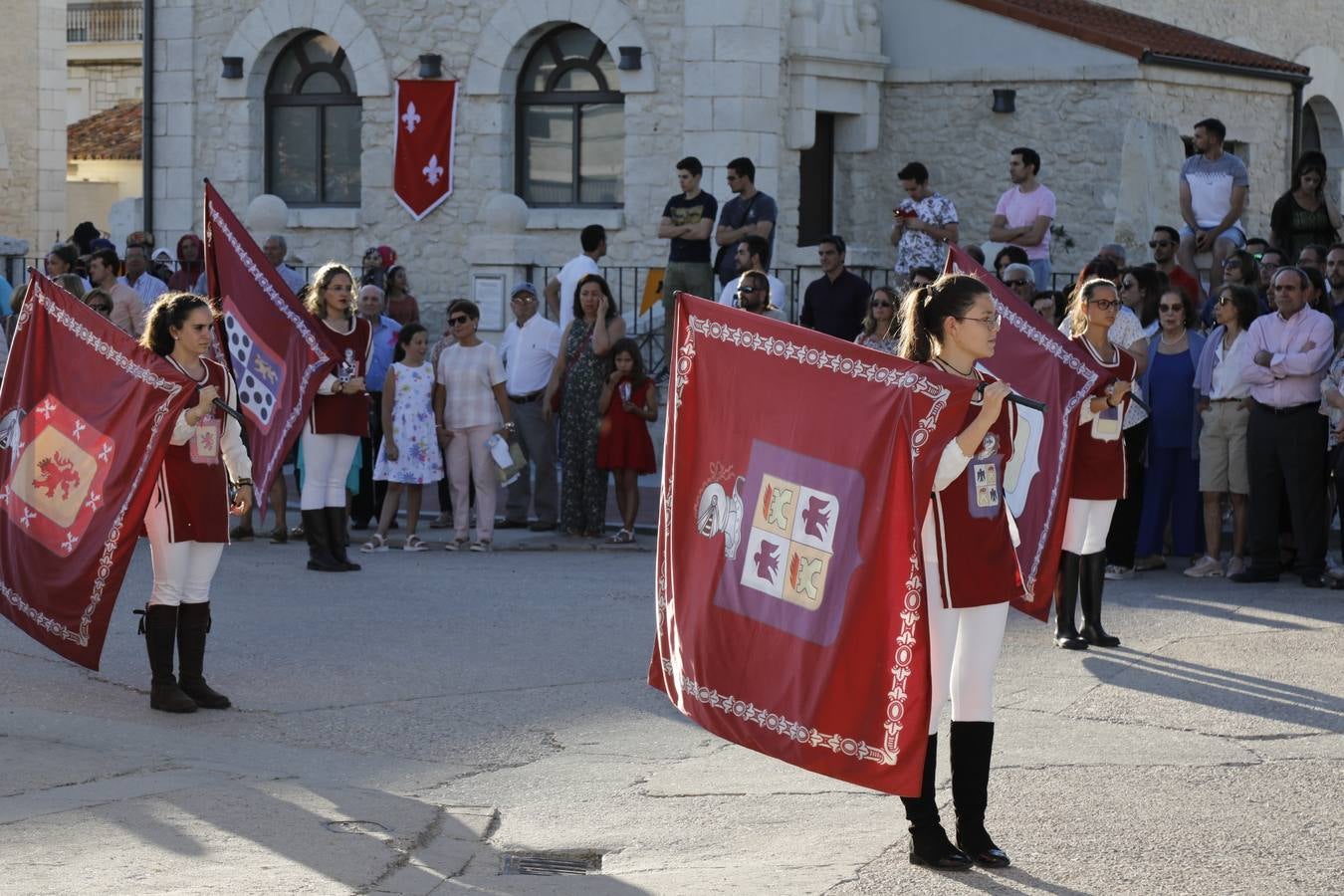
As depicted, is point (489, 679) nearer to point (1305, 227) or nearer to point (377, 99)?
point (1305, 227)

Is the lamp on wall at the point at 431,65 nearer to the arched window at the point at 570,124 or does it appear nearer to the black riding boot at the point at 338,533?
the arched window at the point at 570,124

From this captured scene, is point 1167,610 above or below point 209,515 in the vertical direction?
below

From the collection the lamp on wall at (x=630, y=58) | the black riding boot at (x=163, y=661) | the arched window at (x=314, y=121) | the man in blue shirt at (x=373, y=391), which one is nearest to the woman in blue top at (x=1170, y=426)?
the man in blue shirt at (x=373, y=391)

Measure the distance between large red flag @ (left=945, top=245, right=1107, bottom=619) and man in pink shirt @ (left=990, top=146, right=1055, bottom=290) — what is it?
709 cm

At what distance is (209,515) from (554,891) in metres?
3.36

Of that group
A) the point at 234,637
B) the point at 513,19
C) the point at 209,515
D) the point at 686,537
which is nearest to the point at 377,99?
the point at 513,19

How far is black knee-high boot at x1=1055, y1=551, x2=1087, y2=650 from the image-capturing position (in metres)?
10.9

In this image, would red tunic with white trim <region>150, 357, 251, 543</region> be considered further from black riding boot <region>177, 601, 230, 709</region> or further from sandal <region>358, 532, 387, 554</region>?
sandal <region>358, 532, 387, 554</region>

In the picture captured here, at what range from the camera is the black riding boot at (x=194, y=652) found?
9.31 metres

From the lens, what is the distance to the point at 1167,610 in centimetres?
1211

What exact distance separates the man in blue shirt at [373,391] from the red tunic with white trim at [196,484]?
6.67 metres

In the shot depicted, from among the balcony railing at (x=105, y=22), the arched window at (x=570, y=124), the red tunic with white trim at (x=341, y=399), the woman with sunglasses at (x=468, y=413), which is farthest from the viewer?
the balcony railing at (x=105, y=22)

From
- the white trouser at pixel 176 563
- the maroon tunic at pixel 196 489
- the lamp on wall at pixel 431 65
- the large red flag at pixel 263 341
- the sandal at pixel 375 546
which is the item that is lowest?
the sandal at pixel 375 546

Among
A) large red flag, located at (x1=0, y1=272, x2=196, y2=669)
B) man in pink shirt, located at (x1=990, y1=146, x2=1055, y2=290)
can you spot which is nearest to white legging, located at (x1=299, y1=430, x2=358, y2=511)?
large red flag, located at (x1=0, y1=272, x2=196, y2=669)
